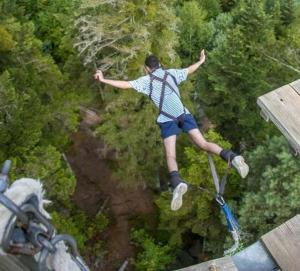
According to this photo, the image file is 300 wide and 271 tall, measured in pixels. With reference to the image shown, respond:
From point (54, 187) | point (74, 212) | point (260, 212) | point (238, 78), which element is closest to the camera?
point (54, 187)

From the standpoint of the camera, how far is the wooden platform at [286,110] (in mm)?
5609

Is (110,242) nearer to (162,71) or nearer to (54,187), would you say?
(54,187)

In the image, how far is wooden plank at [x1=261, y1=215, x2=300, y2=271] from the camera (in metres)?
4.04

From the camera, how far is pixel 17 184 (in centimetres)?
255

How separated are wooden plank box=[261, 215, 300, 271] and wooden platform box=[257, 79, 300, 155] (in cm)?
160

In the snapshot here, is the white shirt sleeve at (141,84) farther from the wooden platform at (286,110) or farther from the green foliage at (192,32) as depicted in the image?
the green foliage at (192,32)

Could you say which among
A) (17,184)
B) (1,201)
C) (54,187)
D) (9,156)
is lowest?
(54,187)

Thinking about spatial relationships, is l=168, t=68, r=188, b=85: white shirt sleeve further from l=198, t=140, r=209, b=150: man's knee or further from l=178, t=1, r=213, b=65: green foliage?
l=178, t=1, r=213, b=65: green foliage

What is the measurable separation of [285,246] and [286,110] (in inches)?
87.6

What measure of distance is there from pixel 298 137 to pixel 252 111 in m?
9.80

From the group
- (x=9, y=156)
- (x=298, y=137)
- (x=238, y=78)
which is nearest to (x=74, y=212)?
(x=9, y=156)

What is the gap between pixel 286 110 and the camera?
5797 mm

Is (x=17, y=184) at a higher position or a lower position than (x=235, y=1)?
higher

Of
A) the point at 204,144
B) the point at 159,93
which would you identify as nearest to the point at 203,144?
the point at 204,144
